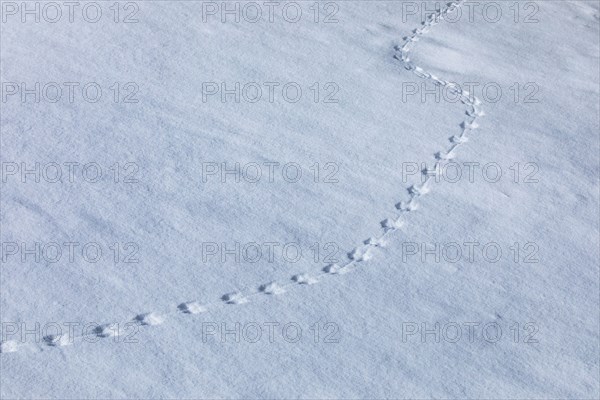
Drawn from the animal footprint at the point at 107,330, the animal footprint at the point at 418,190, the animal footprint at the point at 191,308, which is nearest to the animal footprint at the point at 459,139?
the animal footprint at the point at 418,190

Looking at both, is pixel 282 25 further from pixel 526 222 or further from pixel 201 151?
pixel 526 222

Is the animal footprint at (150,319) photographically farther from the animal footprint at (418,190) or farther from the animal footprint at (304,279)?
the animal footprint at (418,190)

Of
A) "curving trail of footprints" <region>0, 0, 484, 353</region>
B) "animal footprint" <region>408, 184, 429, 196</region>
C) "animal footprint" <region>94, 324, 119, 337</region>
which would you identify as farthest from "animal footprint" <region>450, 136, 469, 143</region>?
"animal footprint" <region>94, 324, 119, 337</region>

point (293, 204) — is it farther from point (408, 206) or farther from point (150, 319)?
point (150, 319)

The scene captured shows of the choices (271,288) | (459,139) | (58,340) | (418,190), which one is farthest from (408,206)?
(58,340)

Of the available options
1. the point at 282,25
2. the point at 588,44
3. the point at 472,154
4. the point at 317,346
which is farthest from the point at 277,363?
the point at 588,44

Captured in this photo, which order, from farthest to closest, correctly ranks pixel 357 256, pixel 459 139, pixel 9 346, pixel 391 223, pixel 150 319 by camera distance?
pixel 459 139 → pixel 391 223 → pixel 357 256 → pixel 150 319 → pixel 9 346

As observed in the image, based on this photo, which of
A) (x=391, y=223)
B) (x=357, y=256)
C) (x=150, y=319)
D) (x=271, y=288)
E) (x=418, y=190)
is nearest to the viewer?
(x=150, y=319)

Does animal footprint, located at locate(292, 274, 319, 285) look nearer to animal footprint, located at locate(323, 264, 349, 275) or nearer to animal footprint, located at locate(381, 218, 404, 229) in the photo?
animal footprint, located at locate(323, 264, 349, 275)
